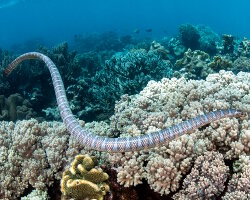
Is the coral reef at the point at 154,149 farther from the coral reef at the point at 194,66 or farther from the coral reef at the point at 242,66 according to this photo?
the coral reef at the point at 242,66

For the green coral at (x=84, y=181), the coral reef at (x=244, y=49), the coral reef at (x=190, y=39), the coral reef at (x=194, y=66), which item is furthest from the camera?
the coral reef at (x=190, y=39)

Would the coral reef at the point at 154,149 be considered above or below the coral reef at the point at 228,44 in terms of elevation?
below

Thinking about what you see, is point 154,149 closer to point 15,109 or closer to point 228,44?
point 15,109

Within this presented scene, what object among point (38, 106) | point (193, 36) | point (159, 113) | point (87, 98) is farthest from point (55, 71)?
point (193, 36)

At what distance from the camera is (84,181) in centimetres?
321

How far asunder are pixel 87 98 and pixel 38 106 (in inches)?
76.1

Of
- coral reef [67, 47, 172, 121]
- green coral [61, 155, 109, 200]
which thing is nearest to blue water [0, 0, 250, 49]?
coral reef [67, 47, 172, 121]

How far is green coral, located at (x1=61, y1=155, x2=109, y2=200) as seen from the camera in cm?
323

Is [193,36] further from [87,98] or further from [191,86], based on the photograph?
[191,86]

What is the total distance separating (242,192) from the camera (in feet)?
9.17

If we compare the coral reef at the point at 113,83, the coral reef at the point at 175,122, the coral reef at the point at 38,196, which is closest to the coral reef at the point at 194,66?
the coral reef at the point at 113,83

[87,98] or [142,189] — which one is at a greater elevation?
[87,98]

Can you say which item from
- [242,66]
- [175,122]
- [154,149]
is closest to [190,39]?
[242,66]

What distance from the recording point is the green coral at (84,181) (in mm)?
3231
